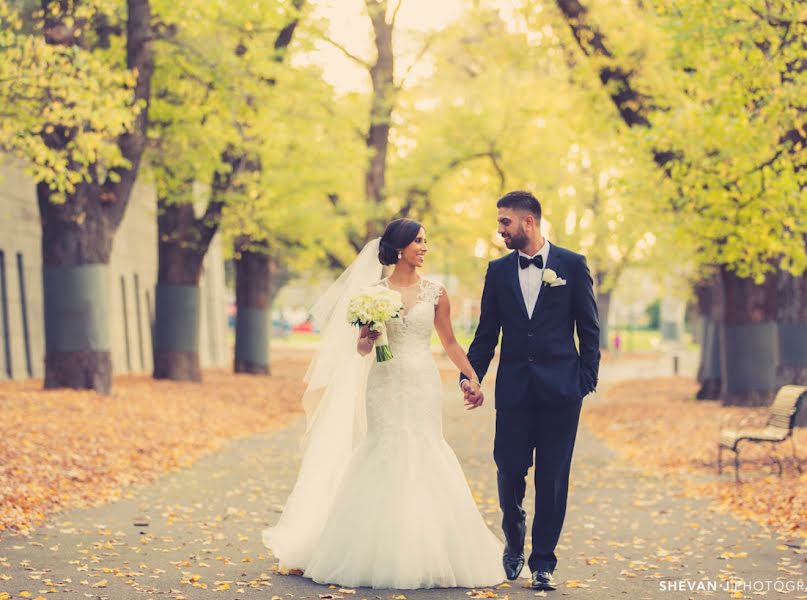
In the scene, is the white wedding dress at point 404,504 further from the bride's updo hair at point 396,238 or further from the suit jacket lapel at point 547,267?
the suit jacket lapel at point 547,267

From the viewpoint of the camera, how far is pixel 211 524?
34.4 feet

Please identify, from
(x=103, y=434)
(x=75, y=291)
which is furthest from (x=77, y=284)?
(x=103, y=434)

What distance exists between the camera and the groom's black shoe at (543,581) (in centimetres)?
751

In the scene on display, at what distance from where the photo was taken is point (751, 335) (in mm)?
22469

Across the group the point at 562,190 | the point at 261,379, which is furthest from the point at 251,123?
the point at 562,190

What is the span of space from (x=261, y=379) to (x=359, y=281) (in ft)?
72.1

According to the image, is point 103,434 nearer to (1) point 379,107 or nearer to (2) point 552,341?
(2) point 552,341

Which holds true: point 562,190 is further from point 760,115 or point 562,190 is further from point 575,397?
point 575,397

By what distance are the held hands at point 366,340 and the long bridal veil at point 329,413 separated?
315mm

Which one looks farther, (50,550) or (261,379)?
(261,379)

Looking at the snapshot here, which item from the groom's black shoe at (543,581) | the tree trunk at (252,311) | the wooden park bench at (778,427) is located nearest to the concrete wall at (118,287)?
the tree trunk at (252,311)

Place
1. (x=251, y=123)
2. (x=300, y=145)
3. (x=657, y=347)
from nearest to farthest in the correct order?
(x=251, y=123), (x=300, y=145), (x=657, y=347)

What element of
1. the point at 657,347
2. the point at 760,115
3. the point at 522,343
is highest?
the point at 760,115

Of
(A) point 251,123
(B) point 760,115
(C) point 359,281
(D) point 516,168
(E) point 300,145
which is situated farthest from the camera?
(D) point 516,168
